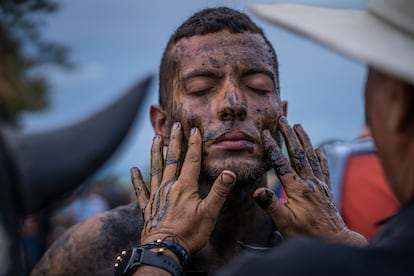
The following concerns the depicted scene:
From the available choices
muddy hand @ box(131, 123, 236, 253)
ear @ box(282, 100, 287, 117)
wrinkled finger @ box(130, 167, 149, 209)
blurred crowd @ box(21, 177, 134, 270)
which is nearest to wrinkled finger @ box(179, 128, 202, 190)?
muddy hand @ box(131, 123, 236, 253)

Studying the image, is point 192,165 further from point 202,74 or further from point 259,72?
point 259,72

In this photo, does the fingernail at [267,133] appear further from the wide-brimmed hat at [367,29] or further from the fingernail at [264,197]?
the wide-brimmed hat at [367,29]

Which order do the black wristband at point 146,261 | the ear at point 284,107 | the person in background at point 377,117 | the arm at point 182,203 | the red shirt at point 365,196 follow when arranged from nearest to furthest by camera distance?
the person in background at point 377,117 → the black wristband at point 146,261 → the arm at point 182,203 → the ear at point 284,107 → the red shirt at point 365,196

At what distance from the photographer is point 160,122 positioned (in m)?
3.29

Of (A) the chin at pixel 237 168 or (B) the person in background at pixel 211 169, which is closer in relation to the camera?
(B) the person in background at pixel 211 169

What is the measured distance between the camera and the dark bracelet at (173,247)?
2568 mm

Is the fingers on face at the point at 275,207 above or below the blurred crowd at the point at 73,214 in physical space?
above

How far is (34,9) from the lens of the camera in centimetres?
344

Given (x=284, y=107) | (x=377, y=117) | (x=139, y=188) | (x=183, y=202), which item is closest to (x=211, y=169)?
(x=183, y=202)

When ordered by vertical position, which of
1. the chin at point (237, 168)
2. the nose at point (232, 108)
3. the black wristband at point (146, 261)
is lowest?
the black wristband at point (146, 261)

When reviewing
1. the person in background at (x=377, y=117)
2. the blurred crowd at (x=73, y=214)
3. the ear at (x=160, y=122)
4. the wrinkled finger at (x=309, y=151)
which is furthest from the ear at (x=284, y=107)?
the blurred crowd at (x=73, y=214)

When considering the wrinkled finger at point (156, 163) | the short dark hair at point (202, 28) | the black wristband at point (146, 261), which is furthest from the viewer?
the short dark hair at point (202, 28)

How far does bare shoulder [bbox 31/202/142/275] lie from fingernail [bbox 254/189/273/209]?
26.7 inches

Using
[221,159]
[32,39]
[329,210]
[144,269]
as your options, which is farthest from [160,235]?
[32,39]
